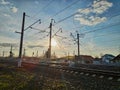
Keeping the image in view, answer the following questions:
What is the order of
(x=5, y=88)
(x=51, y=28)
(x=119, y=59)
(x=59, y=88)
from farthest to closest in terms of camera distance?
(x=119, y=59) → (x=51, y=28) → (x=59, y=88) → (x=5, y=88)

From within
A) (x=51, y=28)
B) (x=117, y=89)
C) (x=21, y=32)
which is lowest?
(x=117, y=89)

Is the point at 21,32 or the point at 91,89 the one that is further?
the point at 21,32

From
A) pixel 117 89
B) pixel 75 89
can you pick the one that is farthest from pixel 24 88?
pixel 117 89

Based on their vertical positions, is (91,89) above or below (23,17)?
below

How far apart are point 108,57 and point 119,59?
78.3 ft

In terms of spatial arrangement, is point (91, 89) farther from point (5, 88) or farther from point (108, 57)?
point (108, 57)

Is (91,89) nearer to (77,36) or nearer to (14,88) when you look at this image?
(14,88)

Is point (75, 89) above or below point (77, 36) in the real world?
below

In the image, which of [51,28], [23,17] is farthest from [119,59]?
[23,17]

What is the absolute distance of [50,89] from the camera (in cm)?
931

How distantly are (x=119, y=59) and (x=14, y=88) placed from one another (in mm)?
62685

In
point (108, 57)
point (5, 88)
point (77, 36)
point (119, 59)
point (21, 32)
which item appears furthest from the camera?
point (108, 57)

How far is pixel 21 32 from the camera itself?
1153 inches

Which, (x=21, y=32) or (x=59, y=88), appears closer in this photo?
(x=59, y=88)
